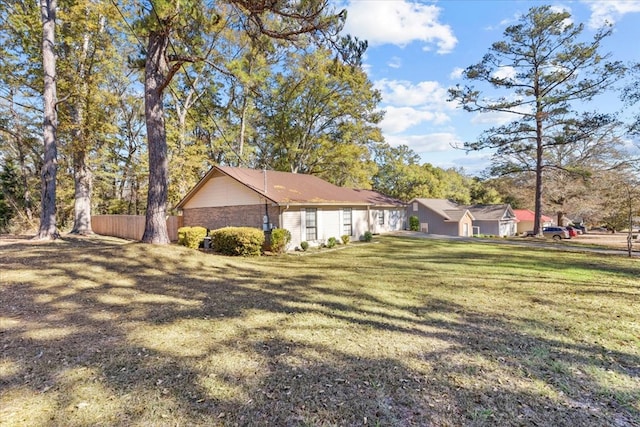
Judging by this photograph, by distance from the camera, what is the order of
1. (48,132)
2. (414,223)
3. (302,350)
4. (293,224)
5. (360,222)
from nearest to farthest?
1. (302,350)
2. (48,132)
3. (293,224)
4. (360,222)
5. (414,223)

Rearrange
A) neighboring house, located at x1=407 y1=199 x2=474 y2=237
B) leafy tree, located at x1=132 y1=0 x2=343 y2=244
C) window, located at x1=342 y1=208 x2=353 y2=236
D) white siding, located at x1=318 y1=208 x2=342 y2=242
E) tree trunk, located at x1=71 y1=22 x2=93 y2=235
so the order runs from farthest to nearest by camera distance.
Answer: neighboring house, located at x1=407 y1=199 x2=474 y2=237, window, located at x1=342 y1=208 x2=353 y2=236, white siding, located at x1=318 y1=208 x2=342 y2=242, tree trunk, located at x1=71 y1=22 x2=93 y2=235, leafy tree, located at x1=132 y1=0 x2=343 y2=244

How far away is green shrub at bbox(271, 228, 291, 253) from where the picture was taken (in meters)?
13.5

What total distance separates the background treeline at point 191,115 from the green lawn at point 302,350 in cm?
632

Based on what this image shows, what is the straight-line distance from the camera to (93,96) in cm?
1536

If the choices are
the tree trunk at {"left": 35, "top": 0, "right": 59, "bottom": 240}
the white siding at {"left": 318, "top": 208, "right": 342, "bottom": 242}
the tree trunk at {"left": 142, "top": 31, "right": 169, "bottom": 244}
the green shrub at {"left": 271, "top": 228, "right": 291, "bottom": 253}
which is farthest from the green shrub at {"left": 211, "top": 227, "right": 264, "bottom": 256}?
the tree trunk at {"left": 35, "top": 0, "right": 59, "bottom": 240}

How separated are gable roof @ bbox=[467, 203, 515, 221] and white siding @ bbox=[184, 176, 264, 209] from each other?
27019 mm

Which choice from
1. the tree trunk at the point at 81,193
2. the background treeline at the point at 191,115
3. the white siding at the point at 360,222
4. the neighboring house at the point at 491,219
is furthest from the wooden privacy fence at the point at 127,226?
the neighboring house at the point at 491,219

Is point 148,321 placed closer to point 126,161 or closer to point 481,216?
point 126,161

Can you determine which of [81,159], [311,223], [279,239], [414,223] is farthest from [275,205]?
[414,223]

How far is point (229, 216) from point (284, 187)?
3.26 meters

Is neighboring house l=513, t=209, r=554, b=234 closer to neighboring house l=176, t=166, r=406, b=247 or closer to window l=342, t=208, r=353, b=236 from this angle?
neighboring house l=176, t=166, r=406, b=247

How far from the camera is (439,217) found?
29.4 meters

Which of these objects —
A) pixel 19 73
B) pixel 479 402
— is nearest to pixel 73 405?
pixel 479 402

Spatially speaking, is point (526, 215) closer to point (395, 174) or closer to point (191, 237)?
point (395, 174)
